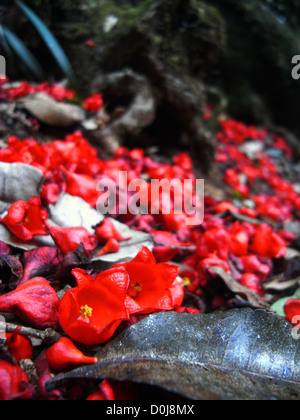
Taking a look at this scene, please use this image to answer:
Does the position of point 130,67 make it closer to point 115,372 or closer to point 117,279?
point 117,279

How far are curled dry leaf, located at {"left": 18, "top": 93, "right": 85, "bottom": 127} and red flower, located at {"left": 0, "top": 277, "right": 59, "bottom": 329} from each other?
5.38 ft

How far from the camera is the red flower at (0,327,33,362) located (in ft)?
3.01

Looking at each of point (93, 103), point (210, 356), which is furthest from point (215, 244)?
point (93, 103)

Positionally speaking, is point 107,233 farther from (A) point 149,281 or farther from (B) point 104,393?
(B) point 104,393

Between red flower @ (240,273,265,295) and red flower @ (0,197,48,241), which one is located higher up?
red flower @ (0,197,48,241)

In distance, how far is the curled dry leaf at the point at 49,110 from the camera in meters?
2.33

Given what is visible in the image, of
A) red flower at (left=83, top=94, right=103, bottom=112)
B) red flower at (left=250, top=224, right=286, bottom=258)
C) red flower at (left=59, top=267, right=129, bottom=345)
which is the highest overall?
red flower at (left=83, top=94, right=103, bottom=112)

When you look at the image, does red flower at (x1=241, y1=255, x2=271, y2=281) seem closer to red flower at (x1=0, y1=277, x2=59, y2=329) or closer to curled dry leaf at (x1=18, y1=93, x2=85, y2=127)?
red flower at (x1=0, y1=277, x2=59, y2=329)

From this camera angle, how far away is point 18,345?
93cm

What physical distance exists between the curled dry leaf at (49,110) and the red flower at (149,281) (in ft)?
5.38

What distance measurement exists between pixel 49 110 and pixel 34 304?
1.73m

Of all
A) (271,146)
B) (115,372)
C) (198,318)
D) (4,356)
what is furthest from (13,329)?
(271,146)

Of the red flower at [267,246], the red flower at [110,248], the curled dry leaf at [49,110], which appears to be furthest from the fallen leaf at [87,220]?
the curled dry leaf at [49,110]

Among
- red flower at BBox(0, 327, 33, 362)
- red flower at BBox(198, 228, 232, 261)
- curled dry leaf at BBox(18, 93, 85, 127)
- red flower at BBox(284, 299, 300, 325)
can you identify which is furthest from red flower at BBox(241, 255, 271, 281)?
curled dry leaf at BBox(18, 93, 85, 127)
